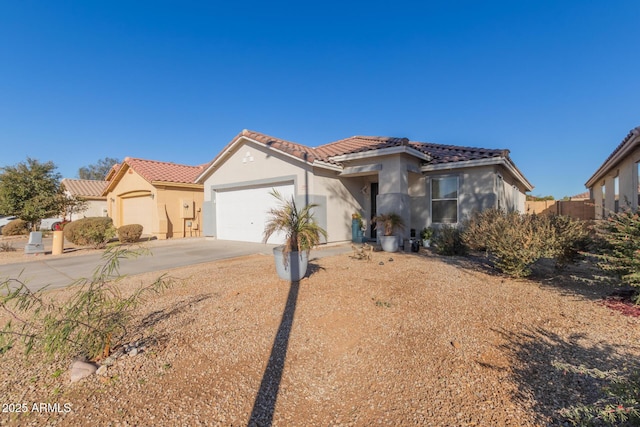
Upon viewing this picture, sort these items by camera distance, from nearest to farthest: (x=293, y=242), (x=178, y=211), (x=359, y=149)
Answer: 1. (x=293, y=242)
2. (x=359, y=149)
3. (x=178, y=211)

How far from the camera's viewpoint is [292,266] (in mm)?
6168

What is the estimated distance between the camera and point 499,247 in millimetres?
6297

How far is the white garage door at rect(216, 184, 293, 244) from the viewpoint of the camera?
515 inches

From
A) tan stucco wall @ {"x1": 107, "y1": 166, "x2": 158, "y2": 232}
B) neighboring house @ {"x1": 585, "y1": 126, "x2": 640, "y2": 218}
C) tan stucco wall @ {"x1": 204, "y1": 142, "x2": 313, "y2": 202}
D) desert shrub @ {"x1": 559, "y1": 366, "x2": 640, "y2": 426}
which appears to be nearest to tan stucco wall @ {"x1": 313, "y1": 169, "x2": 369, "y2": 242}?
tan stucco wall @ {"x1": 204, "y1": 142, "x2": 313, "y2": 202}

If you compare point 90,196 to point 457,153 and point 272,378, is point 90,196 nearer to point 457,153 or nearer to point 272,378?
point 457,153

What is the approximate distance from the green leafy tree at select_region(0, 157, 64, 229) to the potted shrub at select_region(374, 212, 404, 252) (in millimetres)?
14175

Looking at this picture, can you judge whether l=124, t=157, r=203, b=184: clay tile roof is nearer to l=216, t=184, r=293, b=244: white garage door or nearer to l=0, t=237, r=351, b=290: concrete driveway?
l=216, t=184, r=293, b=244: white garage door

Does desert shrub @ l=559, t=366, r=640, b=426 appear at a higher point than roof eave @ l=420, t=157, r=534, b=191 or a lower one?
lower

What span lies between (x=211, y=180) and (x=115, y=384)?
13762mm

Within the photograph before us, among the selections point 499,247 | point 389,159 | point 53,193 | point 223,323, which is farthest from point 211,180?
point 499,247

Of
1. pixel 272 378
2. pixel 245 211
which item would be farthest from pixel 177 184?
pixel 272 378

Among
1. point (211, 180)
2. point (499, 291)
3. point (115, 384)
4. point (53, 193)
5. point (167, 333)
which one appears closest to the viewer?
point (115, 384)

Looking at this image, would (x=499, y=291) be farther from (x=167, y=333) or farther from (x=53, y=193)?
(x=53, y=193)

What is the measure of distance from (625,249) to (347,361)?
475 centimetres
